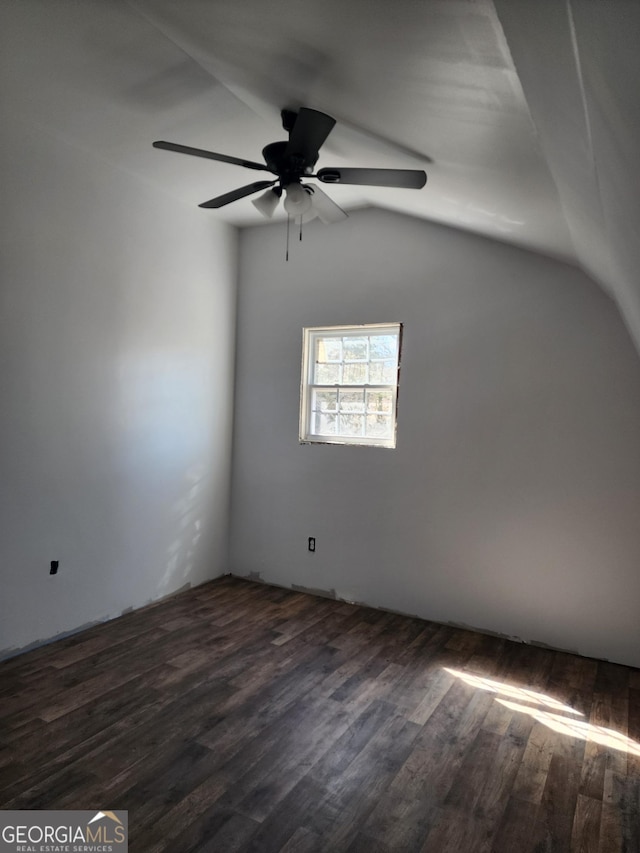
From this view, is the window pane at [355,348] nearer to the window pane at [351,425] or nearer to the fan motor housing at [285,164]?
the window pane at [351,425]

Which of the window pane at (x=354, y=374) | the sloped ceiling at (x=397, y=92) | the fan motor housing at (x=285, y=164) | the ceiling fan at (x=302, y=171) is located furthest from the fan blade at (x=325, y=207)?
the window pane at (x=354, y=374)

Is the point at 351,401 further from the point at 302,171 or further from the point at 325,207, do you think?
the point at 302,171

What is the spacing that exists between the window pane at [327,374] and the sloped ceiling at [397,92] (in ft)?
4.76

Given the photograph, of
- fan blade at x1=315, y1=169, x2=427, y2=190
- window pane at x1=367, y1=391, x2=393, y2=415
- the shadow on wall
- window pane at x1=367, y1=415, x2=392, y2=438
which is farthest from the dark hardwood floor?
fan blade at x1=315, y1=169, x2=427, y2=190

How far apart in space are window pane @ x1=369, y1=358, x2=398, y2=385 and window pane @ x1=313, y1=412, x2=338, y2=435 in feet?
1.54

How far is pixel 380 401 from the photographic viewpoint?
4156 millimetres

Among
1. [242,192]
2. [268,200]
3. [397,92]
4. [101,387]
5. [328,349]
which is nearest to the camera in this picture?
[397,92]

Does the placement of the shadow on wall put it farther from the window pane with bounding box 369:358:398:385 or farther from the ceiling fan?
the ceiling fan

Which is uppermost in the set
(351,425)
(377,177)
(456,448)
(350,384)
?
(377,177)

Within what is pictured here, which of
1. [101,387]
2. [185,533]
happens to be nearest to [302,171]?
[101,387]

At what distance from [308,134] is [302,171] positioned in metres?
0.28

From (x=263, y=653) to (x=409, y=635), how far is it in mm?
1046

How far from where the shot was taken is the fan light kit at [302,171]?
217 cm

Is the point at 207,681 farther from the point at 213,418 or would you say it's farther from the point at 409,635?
the point at 213,418
